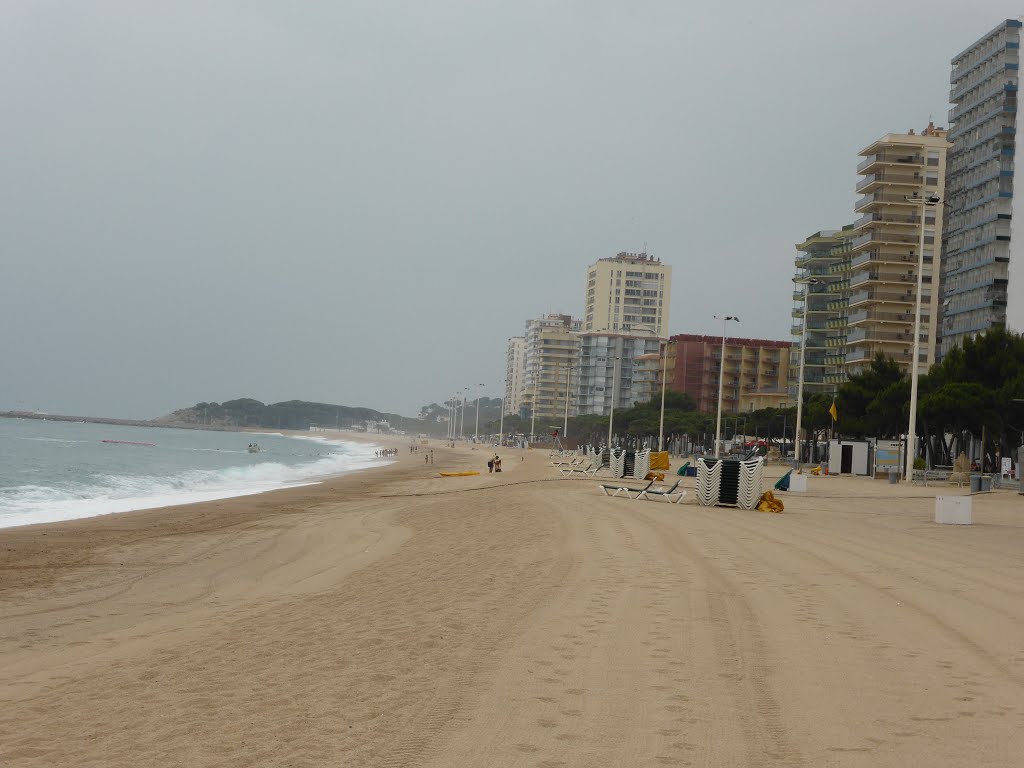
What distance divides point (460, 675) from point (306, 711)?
108cm

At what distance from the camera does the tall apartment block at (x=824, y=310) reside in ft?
320

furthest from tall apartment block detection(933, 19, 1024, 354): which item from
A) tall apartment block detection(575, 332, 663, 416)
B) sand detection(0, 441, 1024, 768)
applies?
tall apartment block detection(575, 332, 663, 416)

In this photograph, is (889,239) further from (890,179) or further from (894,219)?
(890,179)

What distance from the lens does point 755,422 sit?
86562mm

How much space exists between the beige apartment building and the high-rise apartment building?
96.1 meters

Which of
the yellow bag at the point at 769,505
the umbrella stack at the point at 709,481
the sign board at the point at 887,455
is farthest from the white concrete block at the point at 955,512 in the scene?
the sign board at the point at 887,455

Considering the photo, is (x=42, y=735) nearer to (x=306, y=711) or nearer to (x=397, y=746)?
(x=306, y=711)

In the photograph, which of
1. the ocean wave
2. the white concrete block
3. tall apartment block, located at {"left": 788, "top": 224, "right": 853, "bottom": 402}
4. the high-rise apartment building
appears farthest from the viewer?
the high-rise apartment building

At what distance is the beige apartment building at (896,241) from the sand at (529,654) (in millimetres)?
76078

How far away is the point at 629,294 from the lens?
186125mm

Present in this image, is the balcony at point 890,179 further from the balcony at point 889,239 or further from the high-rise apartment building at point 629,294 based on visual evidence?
the high-rise apartment building at point 629,294

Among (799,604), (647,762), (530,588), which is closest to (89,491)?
(530,588)

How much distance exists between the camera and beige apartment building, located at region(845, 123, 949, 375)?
85.2m

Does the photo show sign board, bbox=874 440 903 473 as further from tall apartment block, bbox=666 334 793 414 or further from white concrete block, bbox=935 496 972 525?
tall apartment block, bbox=666 334 793 414
